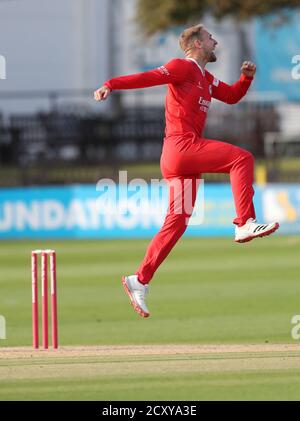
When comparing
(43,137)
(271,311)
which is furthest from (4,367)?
(43,137)

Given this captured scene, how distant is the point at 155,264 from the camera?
12039 mm

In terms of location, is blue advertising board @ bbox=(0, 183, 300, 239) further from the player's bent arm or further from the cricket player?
the cricket player

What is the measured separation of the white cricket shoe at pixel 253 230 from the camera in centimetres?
1141

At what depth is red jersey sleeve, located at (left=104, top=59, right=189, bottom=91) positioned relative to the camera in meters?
11.1

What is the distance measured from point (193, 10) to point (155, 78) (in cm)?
2868

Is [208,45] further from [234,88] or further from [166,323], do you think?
[166,323]

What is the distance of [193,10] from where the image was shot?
39562mm

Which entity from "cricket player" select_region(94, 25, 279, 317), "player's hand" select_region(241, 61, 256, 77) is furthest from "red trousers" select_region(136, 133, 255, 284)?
"player's hand" select_region(241, 61, 256, 77)

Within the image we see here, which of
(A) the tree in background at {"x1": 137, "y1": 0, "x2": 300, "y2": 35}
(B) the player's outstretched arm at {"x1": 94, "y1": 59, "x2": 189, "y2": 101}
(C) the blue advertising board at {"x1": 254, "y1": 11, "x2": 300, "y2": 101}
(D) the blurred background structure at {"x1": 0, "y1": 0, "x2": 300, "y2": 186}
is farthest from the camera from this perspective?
(A) the tree in background at {"x1": 137, "y1": 0, "x2": 300, "y2": 35}

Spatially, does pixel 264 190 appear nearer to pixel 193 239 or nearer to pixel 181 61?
pixel 193 239

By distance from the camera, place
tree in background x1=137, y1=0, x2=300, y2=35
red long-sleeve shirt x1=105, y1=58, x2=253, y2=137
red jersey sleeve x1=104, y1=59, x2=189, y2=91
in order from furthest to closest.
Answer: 1. tree in background x1=137, y1=0, x2=300, y2=35
2. red long-sleeve shirt x1=105, y1=58, x2=253, y2=137
3. red jersey sleeve x1=104, y1=59, x2=189, y2=91

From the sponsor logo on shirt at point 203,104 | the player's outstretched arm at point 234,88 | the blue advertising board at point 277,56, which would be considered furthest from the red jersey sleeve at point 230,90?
the blue advertising board at point 277,56

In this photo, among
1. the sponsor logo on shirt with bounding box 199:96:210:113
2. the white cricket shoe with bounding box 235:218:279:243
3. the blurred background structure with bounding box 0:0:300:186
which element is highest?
the blurred background structure with bounding box 0:0:300:186
